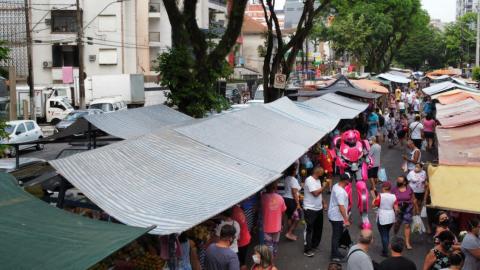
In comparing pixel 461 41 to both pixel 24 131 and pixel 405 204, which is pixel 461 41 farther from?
pixel 405 204

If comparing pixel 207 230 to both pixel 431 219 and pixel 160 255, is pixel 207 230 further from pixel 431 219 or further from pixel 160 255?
pixel 431 219

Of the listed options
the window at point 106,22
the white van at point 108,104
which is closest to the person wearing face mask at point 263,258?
the white van at point 108,104

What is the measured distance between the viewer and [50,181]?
11.6 meters

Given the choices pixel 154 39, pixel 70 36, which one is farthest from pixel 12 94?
pixel 154 39

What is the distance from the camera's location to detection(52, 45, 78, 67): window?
47.6m

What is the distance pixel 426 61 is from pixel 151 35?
228ft

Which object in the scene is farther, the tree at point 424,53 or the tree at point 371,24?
the tree at point 424,53

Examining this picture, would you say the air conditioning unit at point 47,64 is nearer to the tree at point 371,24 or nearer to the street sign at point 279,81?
the tree at point 371,24

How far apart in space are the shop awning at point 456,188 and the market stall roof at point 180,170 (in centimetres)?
213

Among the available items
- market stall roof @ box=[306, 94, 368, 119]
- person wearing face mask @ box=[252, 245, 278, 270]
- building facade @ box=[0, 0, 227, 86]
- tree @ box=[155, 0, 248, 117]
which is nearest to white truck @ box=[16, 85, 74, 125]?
building facade @ box=[0, 0, 227, 86]

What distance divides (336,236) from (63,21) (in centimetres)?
4100

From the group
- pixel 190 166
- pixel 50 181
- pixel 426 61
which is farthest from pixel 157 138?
pixel 426 61

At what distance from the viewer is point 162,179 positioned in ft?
25.3

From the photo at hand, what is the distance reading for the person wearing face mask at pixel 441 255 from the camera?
8047 mm
